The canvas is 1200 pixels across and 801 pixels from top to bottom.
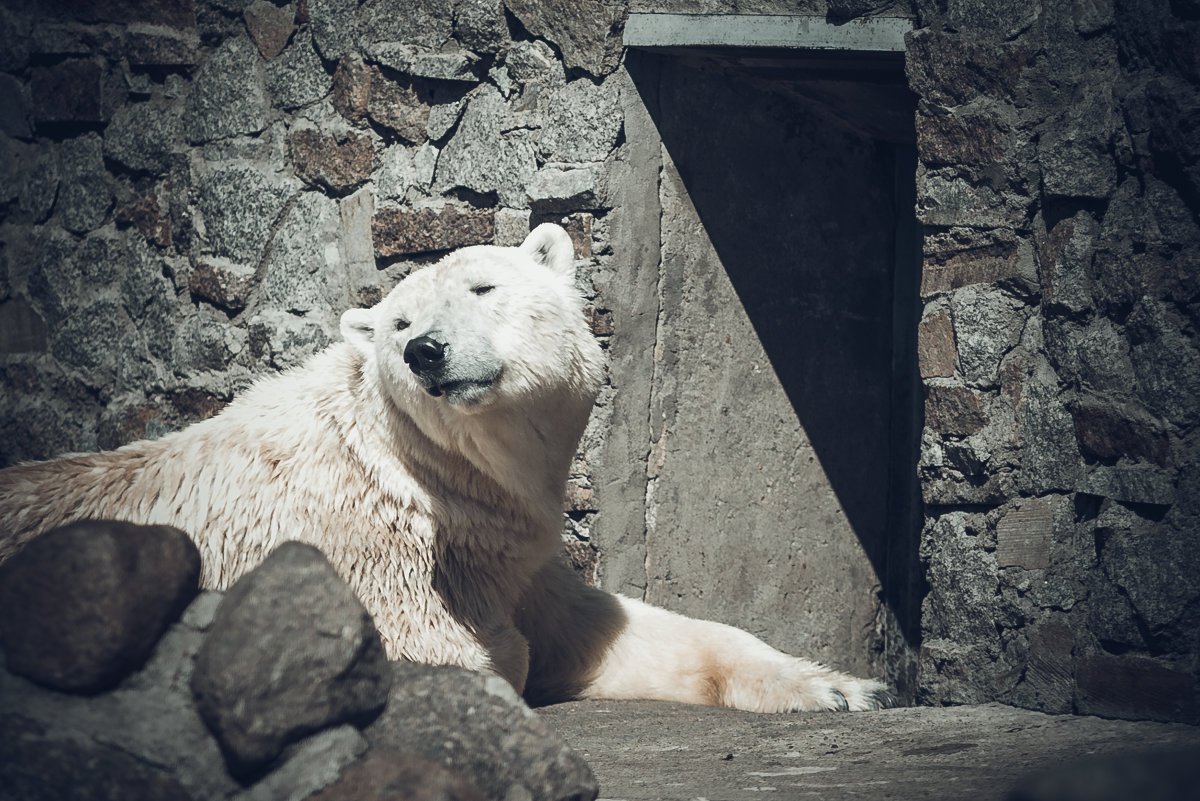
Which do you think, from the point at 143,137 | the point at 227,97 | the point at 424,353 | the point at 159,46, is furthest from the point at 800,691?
the point at 159,46

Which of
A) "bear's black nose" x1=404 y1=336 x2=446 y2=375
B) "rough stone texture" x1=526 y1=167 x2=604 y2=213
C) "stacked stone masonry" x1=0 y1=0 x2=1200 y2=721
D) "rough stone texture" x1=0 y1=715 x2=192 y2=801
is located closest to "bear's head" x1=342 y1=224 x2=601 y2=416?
"bear's black nose" x1=404 y1=336 x2=446 y2=375

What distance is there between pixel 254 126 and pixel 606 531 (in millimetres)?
2020

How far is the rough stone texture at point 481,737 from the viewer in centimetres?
206

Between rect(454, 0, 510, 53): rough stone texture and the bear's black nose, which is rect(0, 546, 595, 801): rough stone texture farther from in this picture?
rect(454, 0, 510, 53): rough stone texture

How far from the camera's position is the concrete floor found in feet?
7.23

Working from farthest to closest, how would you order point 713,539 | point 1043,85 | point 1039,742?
point 713,539, point 1043,85, point 1039,742

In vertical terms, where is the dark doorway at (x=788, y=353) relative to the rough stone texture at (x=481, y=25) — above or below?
below

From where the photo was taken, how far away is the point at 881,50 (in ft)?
10.7

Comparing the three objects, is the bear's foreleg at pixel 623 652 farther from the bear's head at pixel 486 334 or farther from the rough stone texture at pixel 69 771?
the rough stone texture at pixel 69 771

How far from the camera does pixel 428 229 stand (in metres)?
3.87

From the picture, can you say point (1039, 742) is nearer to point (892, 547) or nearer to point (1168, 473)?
point (1168, 473)

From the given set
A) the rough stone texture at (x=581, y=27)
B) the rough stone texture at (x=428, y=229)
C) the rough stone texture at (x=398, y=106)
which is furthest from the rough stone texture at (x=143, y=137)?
the rough stone texture at (x=581, y=27)

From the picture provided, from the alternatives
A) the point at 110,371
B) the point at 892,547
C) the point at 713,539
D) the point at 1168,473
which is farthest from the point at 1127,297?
the point at 110,371

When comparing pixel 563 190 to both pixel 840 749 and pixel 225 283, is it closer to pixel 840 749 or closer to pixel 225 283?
pixel 225 283
